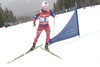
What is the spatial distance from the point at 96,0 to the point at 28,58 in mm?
93319

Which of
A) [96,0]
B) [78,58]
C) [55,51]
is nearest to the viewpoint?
Result: [78,58]

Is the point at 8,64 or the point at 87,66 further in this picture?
the point at 8,64

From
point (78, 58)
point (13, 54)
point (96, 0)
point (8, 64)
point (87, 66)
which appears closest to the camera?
point (87, 66)

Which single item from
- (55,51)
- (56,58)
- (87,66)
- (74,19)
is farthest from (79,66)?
(74,19)

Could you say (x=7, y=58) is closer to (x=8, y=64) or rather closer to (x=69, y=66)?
(x=8, y=64)

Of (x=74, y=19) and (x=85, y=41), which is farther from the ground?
(x=74, y=19)

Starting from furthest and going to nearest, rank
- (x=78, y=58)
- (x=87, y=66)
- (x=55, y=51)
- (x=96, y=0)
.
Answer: (x=96, y=0), (x=55, y=51), (x=78, y=58), (x=87, y=66)

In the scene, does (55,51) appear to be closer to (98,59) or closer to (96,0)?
(98,59)

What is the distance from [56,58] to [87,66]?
1491 millimetres

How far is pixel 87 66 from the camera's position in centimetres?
632

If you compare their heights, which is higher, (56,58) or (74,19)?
(74,19)

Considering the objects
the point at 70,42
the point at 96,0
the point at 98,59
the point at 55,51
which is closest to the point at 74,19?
the point at 70,42

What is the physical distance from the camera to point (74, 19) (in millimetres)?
9727

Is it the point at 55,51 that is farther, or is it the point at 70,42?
the point at 70,42
